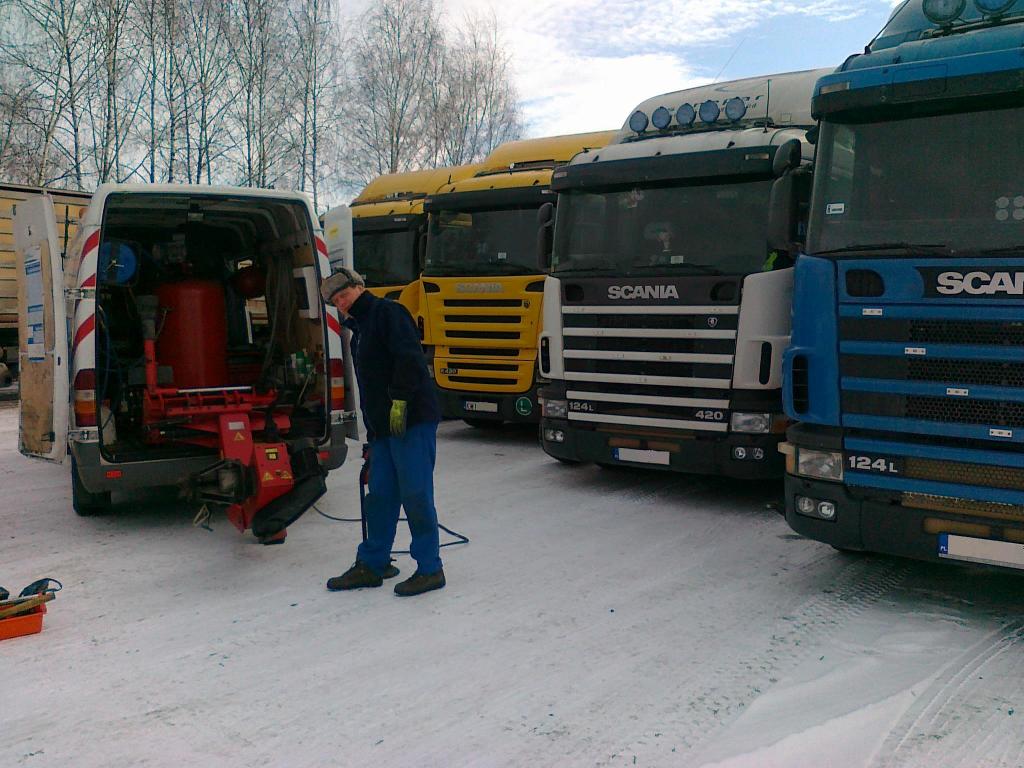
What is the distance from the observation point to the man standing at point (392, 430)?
489 centimetres

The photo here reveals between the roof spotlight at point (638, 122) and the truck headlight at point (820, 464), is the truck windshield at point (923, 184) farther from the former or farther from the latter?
the roof spotlight at point (638, 122)

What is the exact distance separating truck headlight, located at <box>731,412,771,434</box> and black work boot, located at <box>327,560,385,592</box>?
2974 millimetres

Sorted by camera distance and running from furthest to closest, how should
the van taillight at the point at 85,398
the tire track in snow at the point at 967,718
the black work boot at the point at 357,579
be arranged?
1. the van taillight at the point at 85,398
2. the black work boot at the point at 357,579
3. the tire track in snow at the point at 967,718

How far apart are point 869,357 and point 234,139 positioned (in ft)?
83.0

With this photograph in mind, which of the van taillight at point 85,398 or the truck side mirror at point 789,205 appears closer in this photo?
the truck side mirror at point 789,205

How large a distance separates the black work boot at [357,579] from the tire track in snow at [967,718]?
9.22 ft

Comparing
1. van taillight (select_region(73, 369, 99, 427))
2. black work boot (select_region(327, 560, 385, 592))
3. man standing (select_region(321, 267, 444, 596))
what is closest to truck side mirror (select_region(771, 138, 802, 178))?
man standing (select_region(321, 267, 444, 596))

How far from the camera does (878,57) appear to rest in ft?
15.2

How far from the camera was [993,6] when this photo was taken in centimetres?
481

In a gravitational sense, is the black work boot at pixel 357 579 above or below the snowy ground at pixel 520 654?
above

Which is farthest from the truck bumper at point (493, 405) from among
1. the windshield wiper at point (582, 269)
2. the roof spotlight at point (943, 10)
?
the roof spotlight at point (943, 10)

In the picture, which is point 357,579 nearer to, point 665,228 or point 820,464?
point 820,464

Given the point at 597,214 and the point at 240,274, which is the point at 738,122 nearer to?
the point at 597,214

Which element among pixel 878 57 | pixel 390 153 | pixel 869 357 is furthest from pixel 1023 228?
pixel 390 153
